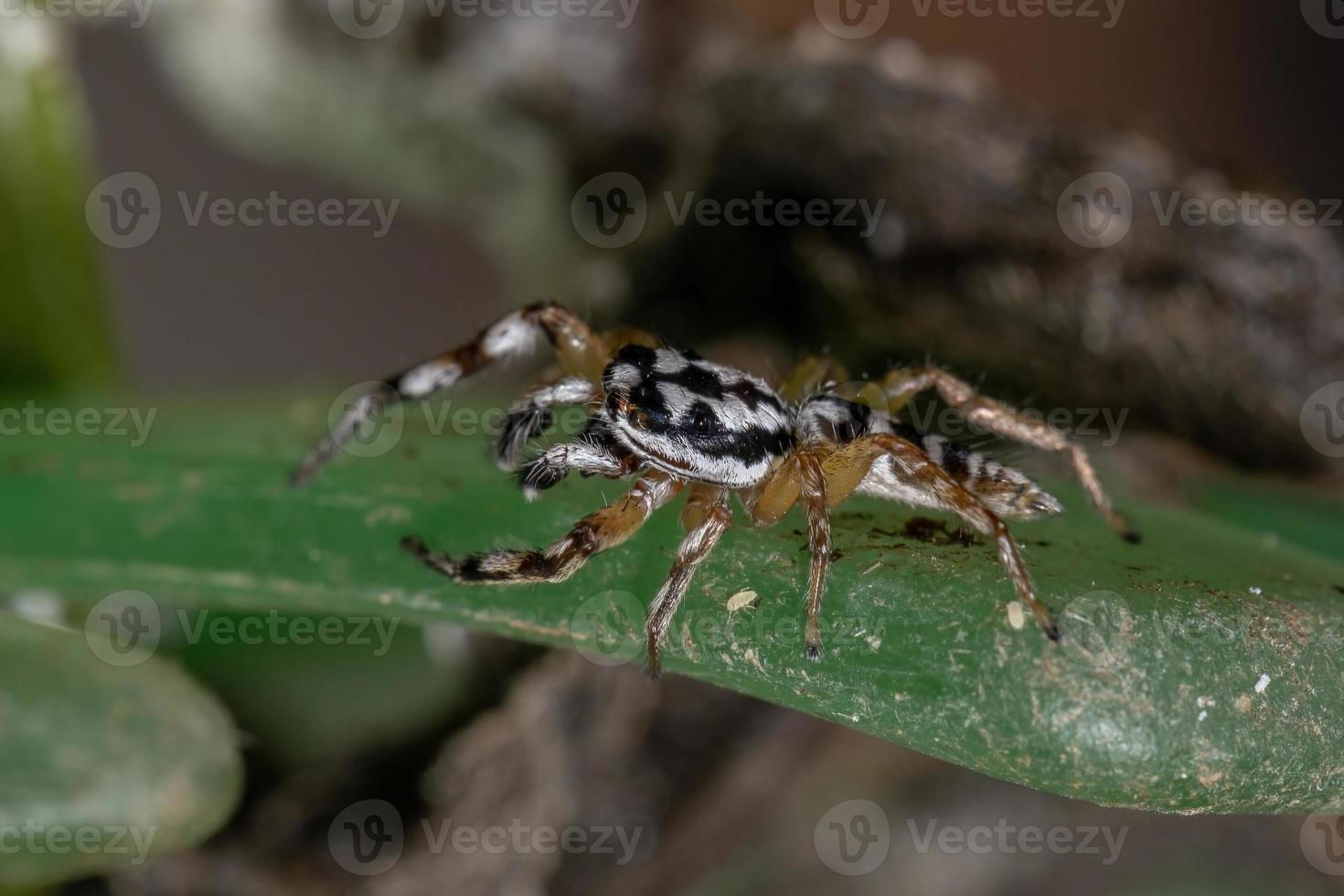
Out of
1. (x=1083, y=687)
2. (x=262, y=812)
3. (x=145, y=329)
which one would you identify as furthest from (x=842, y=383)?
(x=145, y=329)

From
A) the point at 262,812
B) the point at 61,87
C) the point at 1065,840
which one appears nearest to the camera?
the point at 262,812

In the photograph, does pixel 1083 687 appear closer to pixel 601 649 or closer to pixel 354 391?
pixel 601 649

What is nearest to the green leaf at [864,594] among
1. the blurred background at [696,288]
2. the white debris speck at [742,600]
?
the white debris speck at [742,600]

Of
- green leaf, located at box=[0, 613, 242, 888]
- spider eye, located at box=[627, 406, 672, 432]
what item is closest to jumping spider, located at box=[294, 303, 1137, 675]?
spider eye, located at box=[627, 406, 672, 432]

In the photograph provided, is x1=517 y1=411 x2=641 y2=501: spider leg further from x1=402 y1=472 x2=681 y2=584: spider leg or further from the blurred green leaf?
the blurred green leaf

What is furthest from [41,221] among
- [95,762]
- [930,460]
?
[930,460]
